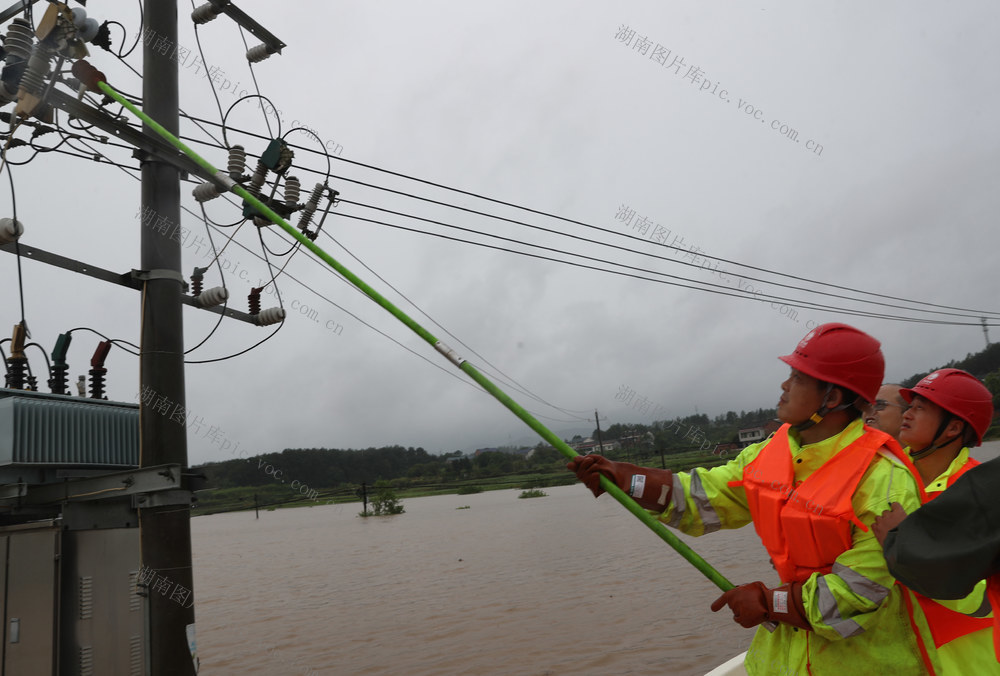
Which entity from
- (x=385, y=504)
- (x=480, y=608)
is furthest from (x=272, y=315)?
(x=385, y=504)

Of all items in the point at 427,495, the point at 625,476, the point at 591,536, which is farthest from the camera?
the point at 427,495

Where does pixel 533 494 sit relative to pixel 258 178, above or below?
below

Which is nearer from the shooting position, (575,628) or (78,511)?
(78,511)

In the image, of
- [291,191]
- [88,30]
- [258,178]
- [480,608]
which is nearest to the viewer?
[88,30]

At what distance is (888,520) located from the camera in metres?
1.97

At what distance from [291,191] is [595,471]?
3901 millimetres

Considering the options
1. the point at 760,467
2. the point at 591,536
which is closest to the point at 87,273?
the point at 760,467

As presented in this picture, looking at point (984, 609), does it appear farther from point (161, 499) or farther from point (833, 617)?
point (161, 499)

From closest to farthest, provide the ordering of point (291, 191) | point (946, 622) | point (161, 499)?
point (946, 622), point (161, 499), point (291, 191)

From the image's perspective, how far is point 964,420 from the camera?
302 centimetres

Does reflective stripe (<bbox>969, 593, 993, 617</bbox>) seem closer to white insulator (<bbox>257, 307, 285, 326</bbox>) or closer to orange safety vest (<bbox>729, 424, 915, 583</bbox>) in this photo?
orange safety vest (<bbox>729, 424, 915, 583</bbox>)

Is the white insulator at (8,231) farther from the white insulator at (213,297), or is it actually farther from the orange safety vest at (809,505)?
the orange safety vest at (809,505)

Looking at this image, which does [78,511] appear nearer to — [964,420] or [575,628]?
[964,420]

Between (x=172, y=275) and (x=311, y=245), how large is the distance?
233 centimetres
